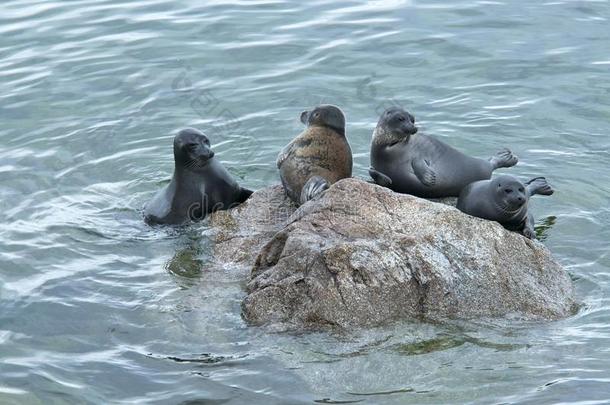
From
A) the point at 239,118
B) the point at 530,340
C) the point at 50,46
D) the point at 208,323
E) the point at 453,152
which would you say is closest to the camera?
the point at 530,340

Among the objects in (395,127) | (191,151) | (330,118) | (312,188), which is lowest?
(312,188)

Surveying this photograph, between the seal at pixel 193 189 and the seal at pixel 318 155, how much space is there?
61 centimetres

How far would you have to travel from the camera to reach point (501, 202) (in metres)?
9.30

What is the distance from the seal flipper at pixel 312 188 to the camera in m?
9.55

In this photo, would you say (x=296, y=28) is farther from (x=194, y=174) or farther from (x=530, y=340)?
(x=530, y=340)

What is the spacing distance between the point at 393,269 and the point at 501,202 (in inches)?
65.2

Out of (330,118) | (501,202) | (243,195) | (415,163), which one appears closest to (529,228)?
(501,202)

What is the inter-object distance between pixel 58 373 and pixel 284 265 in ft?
5.80

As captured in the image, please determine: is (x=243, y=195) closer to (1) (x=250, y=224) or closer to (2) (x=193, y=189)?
(2) (x=193, y=189)

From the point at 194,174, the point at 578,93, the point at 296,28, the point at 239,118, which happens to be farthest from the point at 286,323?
the point at 296,28

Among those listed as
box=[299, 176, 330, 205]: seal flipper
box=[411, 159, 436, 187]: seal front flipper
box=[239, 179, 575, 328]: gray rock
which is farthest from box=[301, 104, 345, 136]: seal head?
box=[239, 179, 575, 328]: gray rock

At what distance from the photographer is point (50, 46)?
16.3m

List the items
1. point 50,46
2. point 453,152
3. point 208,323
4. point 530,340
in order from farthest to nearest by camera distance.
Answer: point 50,46, point 453,152, point 208,323, point 530,340

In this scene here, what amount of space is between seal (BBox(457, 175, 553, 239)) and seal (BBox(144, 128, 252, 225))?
229 cm
